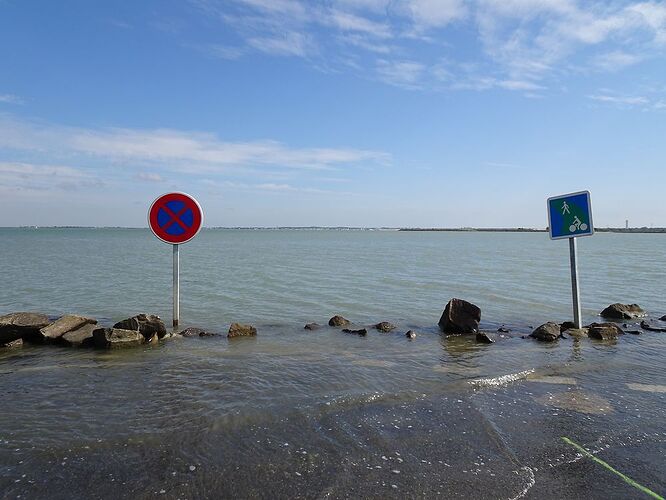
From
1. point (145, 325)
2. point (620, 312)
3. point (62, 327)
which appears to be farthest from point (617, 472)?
point (620, 312)

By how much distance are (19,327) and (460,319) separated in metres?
9.76

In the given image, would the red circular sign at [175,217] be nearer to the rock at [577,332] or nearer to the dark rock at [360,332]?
the dark rock at [360,332]

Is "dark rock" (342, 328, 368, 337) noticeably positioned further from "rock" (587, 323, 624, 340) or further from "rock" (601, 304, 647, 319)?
"rock" (601, 304, 647, 319)

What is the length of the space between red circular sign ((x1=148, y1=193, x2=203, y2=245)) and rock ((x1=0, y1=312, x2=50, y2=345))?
2.99m

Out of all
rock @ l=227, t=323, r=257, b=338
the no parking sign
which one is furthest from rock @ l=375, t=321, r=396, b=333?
the no parking sign

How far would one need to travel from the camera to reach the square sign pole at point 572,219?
1060 centimetres

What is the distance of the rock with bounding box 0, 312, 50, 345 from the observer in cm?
893

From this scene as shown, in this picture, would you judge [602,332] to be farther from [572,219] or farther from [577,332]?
[572,219]

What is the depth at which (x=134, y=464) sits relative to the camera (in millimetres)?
4145

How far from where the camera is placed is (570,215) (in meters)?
10.9

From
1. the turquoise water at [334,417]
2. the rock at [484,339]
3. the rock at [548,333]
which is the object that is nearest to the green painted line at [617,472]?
the turquoise water at [334,417]

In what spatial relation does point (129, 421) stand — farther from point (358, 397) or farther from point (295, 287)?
point (295, 287)

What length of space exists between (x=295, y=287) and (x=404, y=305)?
6264 mm

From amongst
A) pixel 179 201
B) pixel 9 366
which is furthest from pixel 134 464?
pixel 179 201
